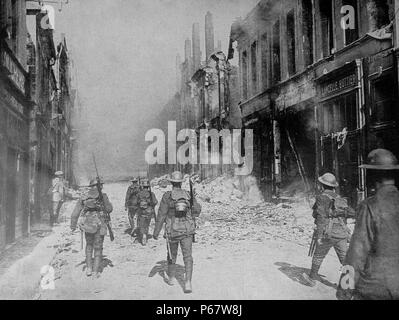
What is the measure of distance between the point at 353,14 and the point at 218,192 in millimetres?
10744

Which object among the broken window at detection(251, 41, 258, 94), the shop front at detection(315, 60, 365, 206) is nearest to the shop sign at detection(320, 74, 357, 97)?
the shop front at detection(315, 60, 365, 206)

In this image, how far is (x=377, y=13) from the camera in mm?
10047

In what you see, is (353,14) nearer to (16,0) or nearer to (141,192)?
(141,192)

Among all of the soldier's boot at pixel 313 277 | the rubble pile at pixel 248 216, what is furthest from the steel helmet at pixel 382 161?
the rubble pile at pixel 248 216

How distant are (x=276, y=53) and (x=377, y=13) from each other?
21.4 feet

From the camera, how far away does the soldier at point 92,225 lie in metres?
6.23

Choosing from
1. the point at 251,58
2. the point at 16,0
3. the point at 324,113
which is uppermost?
the point at 251,58

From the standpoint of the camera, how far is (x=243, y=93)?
2002cm

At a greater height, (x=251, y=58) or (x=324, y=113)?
(x=251, y=58)

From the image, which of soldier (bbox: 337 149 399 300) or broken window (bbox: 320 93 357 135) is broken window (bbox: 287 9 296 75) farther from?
soldier (bbox: 337 149 399 300)

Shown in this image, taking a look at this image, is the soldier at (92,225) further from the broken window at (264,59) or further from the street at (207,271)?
the broken window at (264,59)
